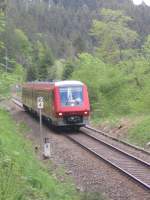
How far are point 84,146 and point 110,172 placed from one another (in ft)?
19.0

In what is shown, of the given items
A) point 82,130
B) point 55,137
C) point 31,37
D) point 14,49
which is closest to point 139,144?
point 55,137

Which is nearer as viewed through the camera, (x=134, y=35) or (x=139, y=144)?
(x=139, y=144)

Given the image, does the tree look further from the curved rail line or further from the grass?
the curved rail line

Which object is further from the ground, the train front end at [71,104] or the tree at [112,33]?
the tree at [112,33]

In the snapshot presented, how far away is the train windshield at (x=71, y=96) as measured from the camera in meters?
29.0

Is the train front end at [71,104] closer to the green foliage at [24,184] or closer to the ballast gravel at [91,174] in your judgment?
the ballast gravel at [91,174]

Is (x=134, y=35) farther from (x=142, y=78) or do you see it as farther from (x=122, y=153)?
(x=122, y=153)

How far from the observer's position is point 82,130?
98.1 ft

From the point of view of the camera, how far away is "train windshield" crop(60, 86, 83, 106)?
29.0m

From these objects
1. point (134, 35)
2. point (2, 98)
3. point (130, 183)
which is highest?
point (134, 35)

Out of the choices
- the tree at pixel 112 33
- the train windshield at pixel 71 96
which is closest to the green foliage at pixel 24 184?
the train windshield at pixel 71 96

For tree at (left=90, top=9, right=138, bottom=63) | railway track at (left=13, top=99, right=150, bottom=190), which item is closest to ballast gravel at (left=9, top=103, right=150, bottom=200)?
railway track at (left=13, top=99, right=150, bottom=190)

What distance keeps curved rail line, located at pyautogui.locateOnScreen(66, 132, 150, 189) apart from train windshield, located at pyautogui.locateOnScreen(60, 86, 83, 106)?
301 centimetres

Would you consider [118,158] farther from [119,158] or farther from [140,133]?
[140,133]
